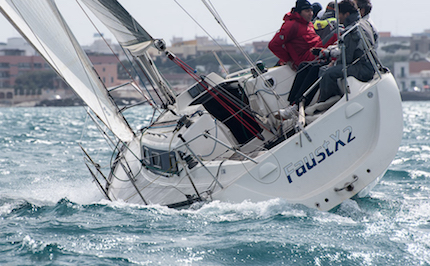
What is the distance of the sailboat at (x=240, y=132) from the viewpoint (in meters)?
5.07

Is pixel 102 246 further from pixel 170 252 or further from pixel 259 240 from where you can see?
pixel 259 240

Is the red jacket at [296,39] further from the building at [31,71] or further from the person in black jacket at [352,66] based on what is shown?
the building at [31,71]

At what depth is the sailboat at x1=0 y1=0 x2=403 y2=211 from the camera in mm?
5074

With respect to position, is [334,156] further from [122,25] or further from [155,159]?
[122,25]

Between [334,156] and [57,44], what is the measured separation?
299 centimetres

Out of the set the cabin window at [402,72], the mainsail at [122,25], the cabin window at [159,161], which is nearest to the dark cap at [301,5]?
the mainsail at [122,25]

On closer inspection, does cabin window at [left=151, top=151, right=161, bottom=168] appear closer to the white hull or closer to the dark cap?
the white hull

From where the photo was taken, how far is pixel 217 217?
5.01 metres

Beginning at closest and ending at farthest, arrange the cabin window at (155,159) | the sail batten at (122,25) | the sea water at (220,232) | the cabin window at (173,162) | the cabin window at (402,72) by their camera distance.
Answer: the sea water at (220,232) → the cabin window at (173,162) → the cabin window at (155,159) → the sail batten at (122,25) → the cabin window at (402,72)

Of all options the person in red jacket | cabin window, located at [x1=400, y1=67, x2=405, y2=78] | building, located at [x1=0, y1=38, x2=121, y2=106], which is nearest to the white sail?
the person in red jacket

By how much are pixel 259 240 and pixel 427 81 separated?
6505 centimetres

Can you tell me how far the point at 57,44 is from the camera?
5766 millimetres

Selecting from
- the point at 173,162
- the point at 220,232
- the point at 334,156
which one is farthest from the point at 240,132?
the point at 220,232

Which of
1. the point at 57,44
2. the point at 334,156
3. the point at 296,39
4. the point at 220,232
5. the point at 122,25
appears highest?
the point at 296,39
